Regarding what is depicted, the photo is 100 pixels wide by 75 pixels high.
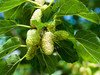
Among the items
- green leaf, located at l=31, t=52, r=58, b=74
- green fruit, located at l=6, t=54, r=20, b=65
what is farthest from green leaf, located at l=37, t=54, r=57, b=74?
green fruit, located at l=6, t=54, r=20, b=65

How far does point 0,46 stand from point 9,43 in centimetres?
5

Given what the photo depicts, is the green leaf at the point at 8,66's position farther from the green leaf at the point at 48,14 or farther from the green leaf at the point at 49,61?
the green leaf at the point at 48,14

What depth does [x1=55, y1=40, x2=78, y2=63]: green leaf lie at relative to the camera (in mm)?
876

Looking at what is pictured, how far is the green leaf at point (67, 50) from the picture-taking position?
2.87ft

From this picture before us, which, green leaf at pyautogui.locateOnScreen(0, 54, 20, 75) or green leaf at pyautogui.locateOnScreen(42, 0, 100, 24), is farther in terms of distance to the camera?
green leaf at pyautogui.locateOnScreen(0, 54, 20, 75)

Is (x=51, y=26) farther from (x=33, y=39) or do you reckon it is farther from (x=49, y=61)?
(x=49, y=61)

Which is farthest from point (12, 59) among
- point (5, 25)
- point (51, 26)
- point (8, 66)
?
point (51, 26)

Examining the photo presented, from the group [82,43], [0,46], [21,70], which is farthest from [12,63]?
[21,70]

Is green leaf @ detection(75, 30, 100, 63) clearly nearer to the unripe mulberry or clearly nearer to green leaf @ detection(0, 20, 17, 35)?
the unripe mulberry

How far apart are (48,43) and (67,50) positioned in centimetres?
19

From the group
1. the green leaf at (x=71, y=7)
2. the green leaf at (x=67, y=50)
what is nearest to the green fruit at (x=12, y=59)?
the green leaf at (x=67, y=50)

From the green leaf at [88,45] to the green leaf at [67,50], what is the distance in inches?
1.8

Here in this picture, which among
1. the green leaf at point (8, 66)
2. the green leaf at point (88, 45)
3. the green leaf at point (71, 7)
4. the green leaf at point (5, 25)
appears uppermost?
the green leaf at point (71, 7)

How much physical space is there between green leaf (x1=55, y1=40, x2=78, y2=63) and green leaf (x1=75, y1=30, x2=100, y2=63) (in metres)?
0.04
